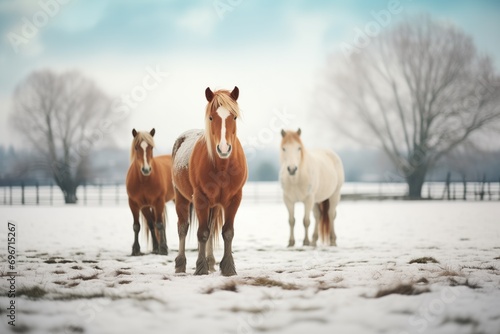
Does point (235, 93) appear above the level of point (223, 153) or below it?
above

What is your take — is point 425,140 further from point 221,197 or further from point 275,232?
point 221,197

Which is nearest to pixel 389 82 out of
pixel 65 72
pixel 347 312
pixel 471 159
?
pixel 471 159

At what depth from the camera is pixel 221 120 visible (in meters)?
4.51

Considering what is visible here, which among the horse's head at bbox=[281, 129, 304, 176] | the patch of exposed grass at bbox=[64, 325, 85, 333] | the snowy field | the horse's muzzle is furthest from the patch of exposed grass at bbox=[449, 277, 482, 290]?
the horse's head at bbox=[281, 129, 304, 176]

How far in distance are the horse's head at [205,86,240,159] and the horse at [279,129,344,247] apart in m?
3.13

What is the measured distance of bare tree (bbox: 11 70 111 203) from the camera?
25109 millimetres

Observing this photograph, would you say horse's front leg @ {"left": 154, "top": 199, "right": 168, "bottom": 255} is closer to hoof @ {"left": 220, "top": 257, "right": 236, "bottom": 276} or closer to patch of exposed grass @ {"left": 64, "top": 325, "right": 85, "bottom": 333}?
hoof @ {"left": 220, "top": 257, "right": 236, "bottom": 276}

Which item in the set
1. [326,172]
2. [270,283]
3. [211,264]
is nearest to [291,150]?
[326,172]

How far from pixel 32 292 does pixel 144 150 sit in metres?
3.29

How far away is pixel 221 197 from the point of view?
487 centimetres

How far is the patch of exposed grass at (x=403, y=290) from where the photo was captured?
12.0 ft

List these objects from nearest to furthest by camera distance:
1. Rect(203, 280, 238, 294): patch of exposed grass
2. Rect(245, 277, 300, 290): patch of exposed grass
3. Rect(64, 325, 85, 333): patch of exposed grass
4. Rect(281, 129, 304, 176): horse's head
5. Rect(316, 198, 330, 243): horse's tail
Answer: Rect(64, 325, 85, 333): patch of exposed grass → Rect(203, 280, 238, 294): patch of exposed grass → Rect(245, 277, 300, 290): patch of exposed grass → Rect(281, 129, 304, 176): horse's head → Rect(316, 198, 330, 243): horse's tail

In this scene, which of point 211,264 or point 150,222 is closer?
point 211,264

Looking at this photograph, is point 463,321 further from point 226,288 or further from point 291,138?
point 291,138
